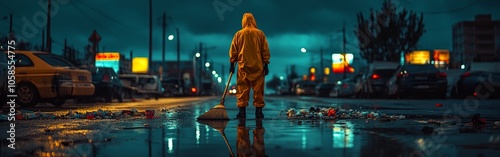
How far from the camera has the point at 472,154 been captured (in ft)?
15.0

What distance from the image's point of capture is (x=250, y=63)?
921cm

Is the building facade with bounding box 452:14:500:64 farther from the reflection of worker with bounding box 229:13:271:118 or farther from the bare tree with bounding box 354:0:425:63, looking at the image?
the reflection of worker with bounding box 229:13:271:118

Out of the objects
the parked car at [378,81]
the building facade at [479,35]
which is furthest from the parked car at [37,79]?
the building facade at [479,35]

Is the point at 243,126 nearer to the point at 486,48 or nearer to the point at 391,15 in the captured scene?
the point at 391,15

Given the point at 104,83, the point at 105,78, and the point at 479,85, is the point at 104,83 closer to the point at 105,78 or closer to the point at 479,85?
the point at 105,78

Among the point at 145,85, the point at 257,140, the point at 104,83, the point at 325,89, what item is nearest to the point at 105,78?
the point at 104,83

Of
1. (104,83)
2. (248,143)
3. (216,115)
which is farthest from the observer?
(104,83)

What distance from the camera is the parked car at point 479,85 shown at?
22312 millimetres

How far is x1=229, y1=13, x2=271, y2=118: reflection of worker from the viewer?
9.21 meters

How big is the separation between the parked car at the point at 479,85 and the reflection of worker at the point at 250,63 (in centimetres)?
1515

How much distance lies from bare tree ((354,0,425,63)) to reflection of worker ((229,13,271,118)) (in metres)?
51.3

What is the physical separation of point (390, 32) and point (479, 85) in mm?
36300

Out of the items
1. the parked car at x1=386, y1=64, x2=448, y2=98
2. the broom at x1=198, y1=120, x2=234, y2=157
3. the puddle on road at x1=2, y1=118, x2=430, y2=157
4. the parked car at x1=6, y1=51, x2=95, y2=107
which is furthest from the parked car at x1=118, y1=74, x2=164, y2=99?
the puddle on road at x1=2, y1=118, x2=430, y2=157

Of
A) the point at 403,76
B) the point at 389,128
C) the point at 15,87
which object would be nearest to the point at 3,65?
the point at 15,87
